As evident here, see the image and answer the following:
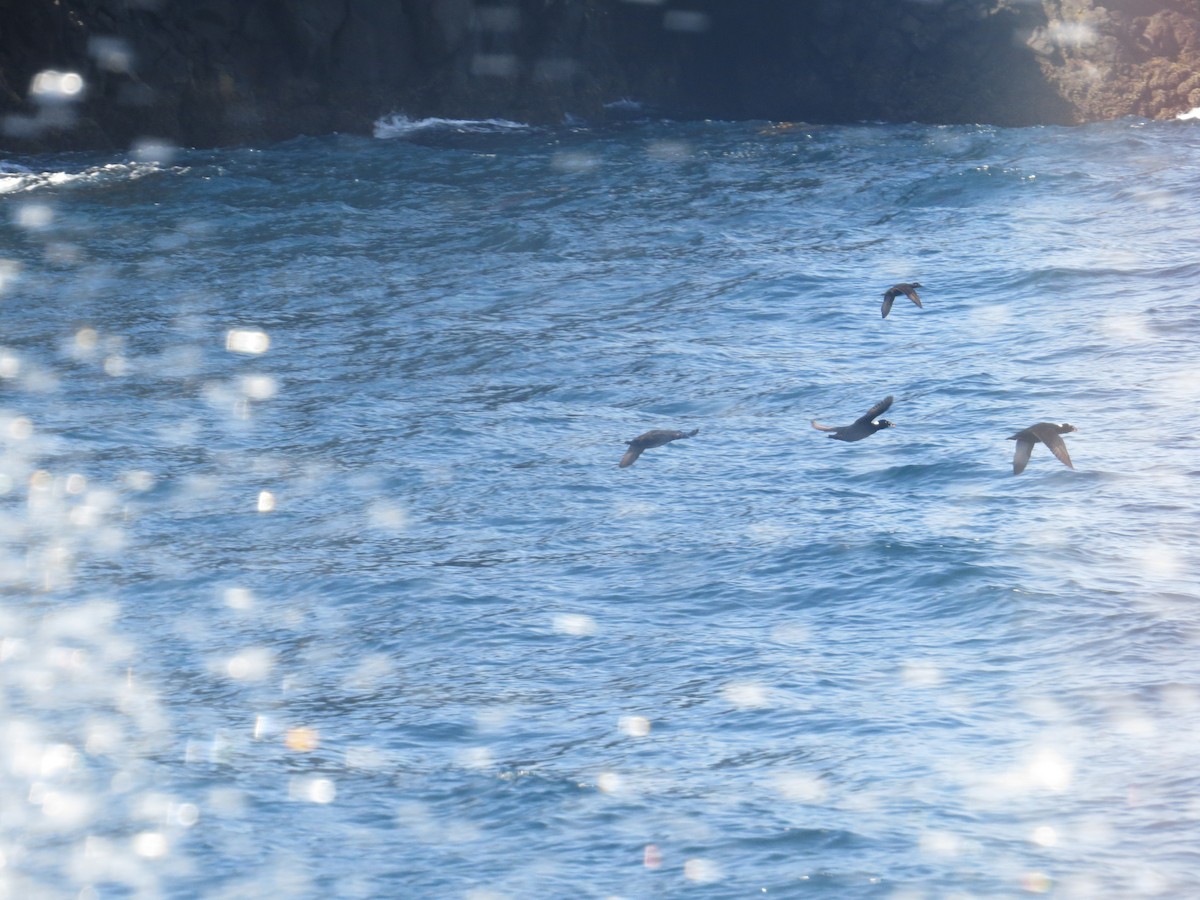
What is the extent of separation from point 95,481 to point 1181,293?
1439cm

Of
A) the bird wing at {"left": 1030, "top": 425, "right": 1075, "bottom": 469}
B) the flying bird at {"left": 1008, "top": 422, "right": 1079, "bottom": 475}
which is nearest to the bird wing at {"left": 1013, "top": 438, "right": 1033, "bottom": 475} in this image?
the flying bird at {"left": 1008, "top": 422, "right": 1079, "bottom": 475}

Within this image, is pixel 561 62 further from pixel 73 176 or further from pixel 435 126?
pixel 73 176

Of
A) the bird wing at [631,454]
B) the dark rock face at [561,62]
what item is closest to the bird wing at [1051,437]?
the bird wing at [631,454]

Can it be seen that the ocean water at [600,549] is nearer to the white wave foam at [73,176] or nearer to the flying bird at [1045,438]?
the white wave foam at [73,176]

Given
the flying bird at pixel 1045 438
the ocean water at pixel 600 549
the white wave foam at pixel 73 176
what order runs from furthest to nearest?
the white wave foam at pixel 73 176, the flying bird at pixel 1045 438, the ocean water at pixel 600 549

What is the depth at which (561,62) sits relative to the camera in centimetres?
3522

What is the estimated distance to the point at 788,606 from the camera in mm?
13930

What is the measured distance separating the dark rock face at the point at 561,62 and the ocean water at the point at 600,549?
4.52 m

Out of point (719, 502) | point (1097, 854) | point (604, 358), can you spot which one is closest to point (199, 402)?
point (604, 358)

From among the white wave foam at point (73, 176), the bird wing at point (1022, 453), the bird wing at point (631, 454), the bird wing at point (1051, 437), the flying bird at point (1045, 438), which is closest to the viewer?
the flying bird at point (1045, 438)

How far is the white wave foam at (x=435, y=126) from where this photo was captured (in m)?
33.7

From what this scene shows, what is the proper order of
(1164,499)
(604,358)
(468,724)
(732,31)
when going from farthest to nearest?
(732,31) < (604,358) < (1164,499) < (468,724)

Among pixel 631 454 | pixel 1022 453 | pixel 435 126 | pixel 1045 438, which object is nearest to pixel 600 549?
pixel 631 454

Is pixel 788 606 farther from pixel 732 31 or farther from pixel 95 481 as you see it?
pixel 732 31
